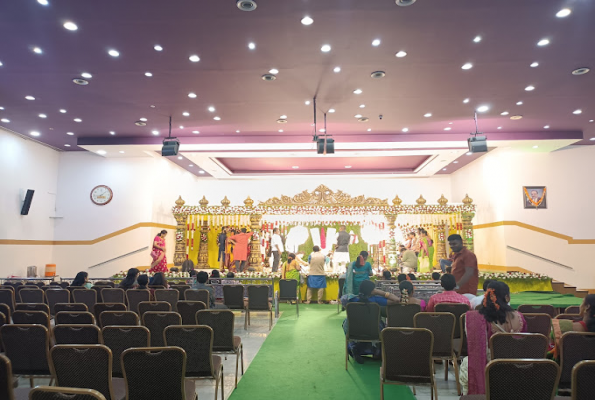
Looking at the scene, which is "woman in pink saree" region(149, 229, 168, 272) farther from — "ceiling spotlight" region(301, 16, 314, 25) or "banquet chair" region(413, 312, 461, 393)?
"banquet chair" region(413, 312, 461, 393)

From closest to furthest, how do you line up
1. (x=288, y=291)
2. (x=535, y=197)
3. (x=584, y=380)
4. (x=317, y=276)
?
1. (x=584, y=380)
2. (x=288, y=291)
3. (x=317, y=276)
4. (x=535, y=197)

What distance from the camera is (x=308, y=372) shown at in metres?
4.69

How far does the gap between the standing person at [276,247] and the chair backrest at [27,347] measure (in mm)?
9910

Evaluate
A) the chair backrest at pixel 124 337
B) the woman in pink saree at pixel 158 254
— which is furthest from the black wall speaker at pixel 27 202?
the chair backrest at pixel 124 337

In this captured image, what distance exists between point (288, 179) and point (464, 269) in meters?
12.6

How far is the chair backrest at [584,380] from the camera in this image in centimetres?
216

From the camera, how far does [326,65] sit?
6.98 metres

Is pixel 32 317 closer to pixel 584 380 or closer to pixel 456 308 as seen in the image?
pixel 456 308

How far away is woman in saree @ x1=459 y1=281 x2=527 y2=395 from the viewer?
10.8 feet

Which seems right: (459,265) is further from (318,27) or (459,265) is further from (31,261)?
(31,261)

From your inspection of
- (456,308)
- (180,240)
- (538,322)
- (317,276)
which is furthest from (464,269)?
(180,240)

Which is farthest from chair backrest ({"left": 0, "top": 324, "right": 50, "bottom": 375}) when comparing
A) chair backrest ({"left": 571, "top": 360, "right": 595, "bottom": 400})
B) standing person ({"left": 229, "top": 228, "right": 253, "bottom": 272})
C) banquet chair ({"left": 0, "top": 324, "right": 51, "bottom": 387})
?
standing person ({"left": 229, "top": 228, "right": 253, "bottom": 272})

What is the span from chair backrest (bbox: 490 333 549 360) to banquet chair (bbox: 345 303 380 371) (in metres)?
1.87

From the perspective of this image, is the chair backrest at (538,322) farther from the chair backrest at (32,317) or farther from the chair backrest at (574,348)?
the chair backrest at (32,317)
